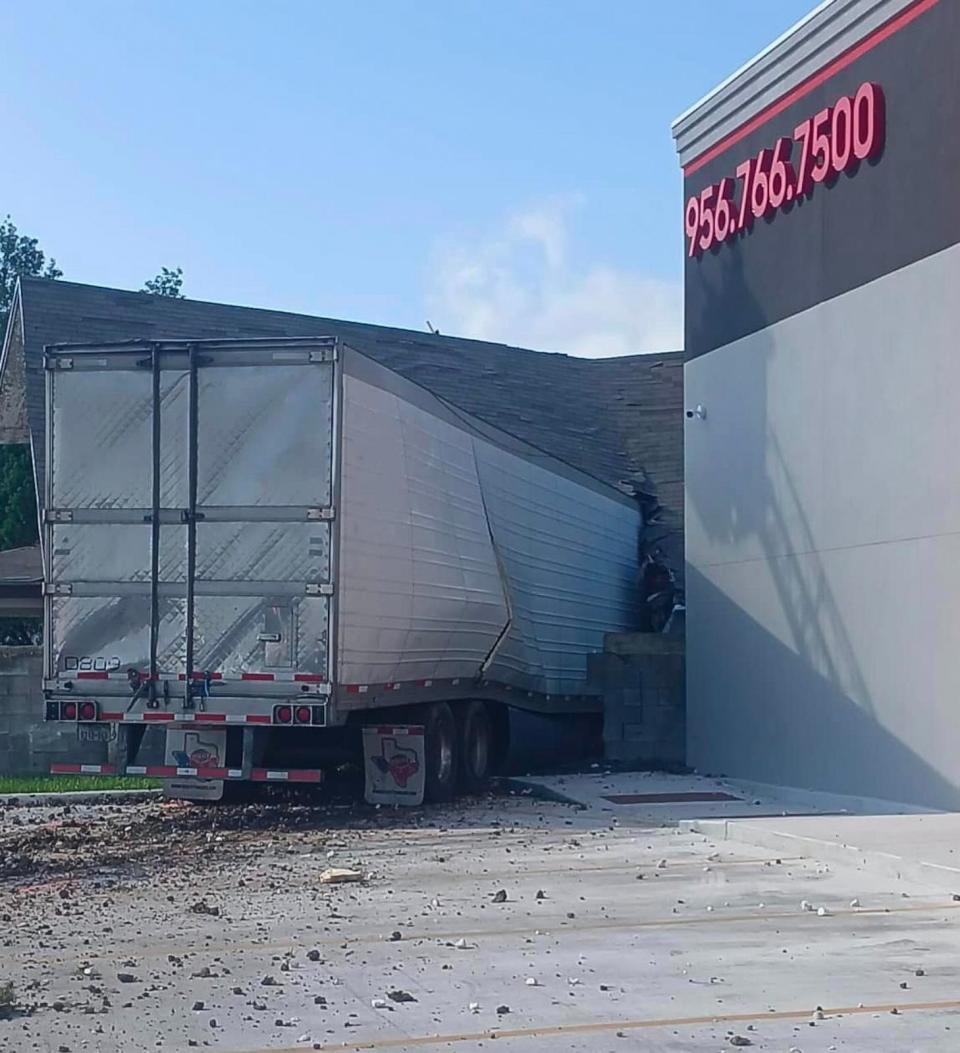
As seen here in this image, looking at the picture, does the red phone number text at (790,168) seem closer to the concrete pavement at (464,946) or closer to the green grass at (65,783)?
the concrete pavement at (464,946)

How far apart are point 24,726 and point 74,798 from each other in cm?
280

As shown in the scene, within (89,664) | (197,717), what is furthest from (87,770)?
(197,717)

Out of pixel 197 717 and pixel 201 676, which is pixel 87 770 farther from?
pixel 201 676

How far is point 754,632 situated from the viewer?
21.7 metres

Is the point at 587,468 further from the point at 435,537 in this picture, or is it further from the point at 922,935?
the point at 922,935

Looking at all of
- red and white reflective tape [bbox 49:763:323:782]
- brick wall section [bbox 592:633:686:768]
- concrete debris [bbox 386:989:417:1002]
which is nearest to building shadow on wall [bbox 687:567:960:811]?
brick wall section [bbox 592:633:686:768]

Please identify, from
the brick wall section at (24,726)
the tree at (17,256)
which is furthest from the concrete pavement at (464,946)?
the tree at (17,256)

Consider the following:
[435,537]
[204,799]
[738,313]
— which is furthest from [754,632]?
[204,799]

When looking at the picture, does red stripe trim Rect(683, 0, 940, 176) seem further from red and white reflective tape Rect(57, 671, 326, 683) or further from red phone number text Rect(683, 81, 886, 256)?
red and white reflective tape Rect(57, 671, 326, 683)

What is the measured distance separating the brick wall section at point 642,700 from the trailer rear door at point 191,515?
9173 millimetres

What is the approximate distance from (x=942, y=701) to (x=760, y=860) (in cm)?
476

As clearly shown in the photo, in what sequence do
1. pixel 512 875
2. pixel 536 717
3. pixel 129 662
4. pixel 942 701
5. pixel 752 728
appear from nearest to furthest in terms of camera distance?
pixel 512 875, pixel 129 662, pixel 942 701, pixel 752 728, pixel 536 717

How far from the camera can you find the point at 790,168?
2019 centimetres

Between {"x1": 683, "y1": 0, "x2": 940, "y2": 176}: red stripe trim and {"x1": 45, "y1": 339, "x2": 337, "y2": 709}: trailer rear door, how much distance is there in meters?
7.49
